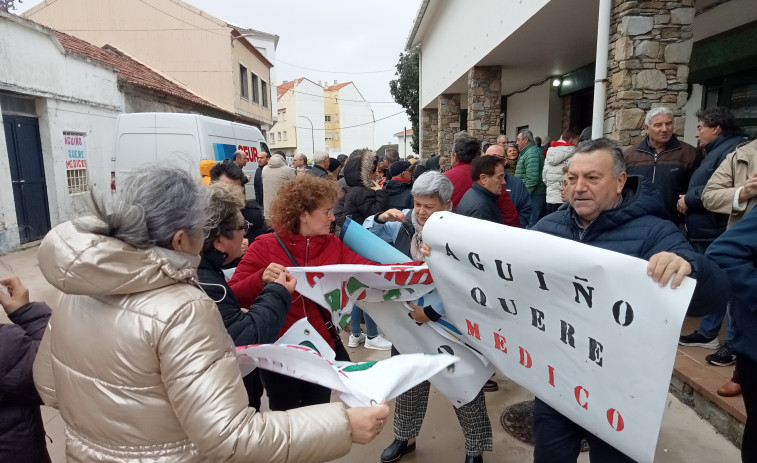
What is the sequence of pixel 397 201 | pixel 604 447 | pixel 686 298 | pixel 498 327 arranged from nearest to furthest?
pixel 686 298, pixel 604 447, pixel 498 327, pixel 397 201

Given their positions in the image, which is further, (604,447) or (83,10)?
(83,10)

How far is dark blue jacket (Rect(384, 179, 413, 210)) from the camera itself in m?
4.66

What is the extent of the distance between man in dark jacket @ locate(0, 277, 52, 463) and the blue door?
9.29 m

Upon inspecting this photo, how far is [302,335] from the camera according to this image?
7.04 feet

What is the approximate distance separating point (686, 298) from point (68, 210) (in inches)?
472

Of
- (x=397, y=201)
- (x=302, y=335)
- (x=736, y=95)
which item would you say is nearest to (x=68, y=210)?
(x=397, y=201)

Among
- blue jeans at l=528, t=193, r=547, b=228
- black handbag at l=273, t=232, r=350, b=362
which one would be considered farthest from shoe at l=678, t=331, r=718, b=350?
blue jeans at l=528, t=193, r=547, b=228

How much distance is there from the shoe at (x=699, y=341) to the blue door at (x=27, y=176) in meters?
10.9

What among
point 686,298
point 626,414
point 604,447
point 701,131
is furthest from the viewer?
point 701,131

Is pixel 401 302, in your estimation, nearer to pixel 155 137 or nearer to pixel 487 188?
pixel 487 188

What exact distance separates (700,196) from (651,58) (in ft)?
6.17

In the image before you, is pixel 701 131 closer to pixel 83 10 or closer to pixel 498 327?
pixel 498 327

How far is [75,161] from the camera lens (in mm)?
10906

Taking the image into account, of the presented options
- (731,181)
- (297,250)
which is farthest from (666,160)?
(297,250)
